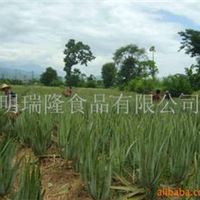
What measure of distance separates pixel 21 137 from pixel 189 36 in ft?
59.3

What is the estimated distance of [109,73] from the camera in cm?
4234

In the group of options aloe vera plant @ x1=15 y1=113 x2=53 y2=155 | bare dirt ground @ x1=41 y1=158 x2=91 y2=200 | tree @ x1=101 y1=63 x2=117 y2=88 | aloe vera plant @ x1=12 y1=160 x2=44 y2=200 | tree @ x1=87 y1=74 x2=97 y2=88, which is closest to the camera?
aloe vera plant @ x1=12 y1=160 x2=44 y2=200

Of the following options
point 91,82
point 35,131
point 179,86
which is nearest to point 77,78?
point 91,82

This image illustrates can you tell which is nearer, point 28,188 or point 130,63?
point 28,188

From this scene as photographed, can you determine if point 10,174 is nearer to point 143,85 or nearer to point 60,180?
point 60,180

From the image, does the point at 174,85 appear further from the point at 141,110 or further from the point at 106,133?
the point at 106,133

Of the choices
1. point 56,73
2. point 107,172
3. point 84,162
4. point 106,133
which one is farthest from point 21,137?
point 56,73

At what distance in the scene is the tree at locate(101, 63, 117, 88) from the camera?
41875mm

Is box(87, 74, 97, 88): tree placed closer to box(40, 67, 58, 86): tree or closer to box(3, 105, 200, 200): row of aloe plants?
box(40, 67, 58, 86): tree

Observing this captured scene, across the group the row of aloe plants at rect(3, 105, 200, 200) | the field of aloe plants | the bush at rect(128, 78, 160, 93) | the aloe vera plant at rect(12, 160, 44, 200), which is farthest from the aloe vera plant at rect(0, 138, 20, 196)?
the bush at rect(128, 78, 160, 93)

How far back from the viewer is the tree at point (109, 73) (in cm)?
4188

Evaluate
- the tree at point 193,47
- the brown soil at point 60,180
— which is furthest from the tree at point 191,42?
the brown soil at point 60,180

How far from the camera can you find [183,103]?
822 centimetres

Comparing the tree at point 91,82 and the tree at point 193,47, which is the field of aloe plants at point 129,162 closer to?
the tree at point 193,47
